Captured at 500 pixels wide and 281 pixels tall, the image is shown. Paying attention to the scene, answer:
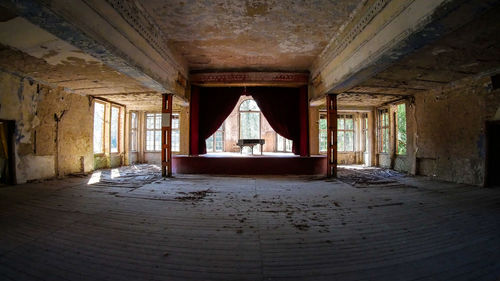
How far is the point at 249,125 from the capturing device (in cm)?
1112

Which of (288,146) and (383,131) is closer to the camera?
(383,131)

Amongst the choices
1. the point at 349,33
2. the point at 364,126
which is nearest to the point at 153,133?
the point at 349,33

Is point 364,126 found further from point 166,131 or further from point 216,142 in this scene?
point 166,131

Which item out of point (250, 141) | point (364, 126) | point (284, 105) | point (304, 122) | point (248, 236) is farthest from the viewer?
point (364, 126)

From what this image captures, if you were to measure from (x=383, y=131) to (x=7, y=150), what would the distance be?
12.4m

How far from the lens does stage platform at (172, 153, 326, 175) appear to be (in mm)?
6496

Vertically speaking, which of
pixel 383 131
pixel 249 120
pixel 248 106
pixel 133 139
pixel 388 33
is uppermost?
pixel 248 106

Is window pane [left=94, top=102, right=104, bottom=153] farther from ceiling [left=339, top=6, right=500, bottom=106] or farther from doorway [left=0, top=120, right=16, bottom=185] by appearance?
ceiling [left=339, top=6, right=500, bottom=106]

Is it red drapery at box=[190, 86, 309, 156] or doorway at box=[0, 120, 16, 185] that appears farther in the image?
red drapery at box=[190, 86, 309, 156]

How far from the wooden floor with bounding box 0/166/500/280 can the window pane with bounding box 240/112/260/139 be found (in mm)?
7274

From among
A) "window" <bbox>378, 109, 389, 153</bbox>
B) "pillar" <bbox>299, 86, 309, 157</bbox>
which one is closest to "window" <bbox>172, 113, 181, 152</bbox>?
"pillar" <bbox>299, 86, 309, 157</bbox>

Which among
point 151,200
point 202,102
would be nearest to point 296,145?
point 202,102

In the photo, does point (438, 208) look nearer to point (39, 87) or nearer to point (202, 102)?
point (202, 102)

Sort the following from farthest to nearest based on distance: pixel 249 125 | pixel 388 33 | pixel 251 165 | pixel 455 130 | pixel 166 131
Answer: pixel 249 125 < pixel 251 165 < pixel 166 131 < pixel 455 130 < pixel 388 33
